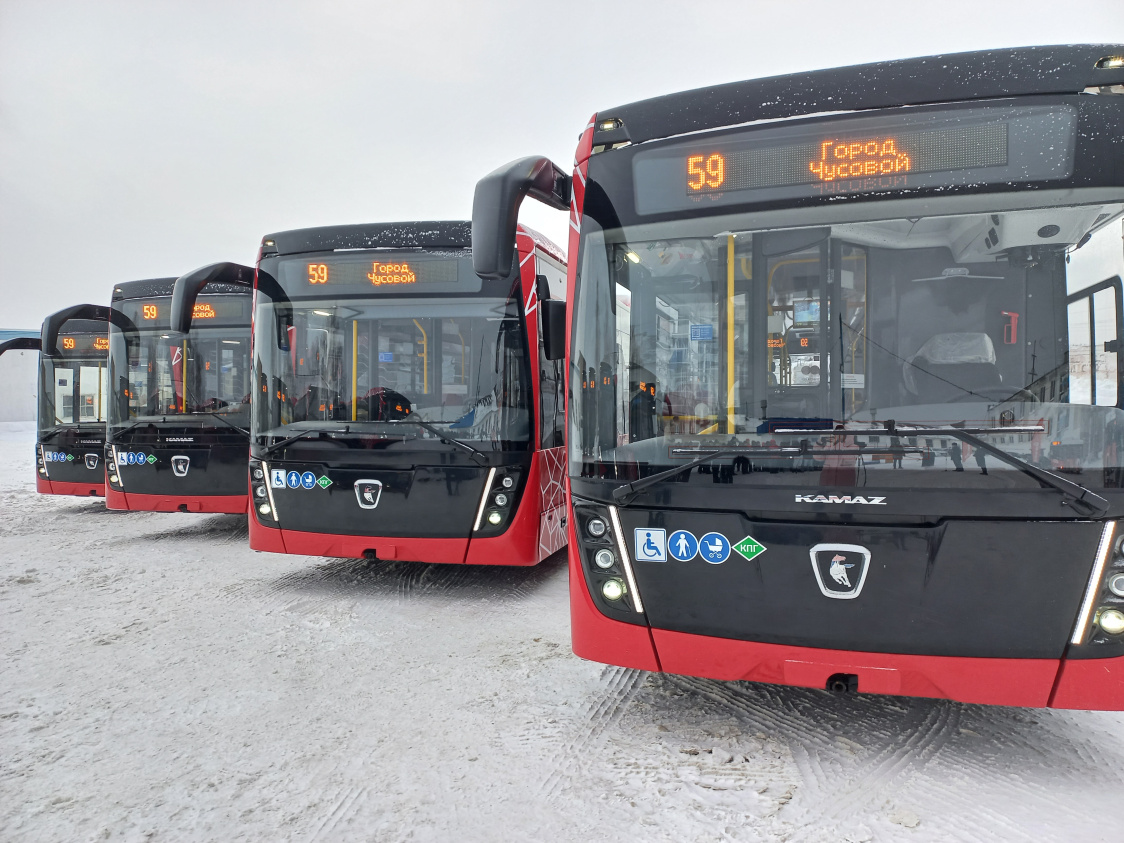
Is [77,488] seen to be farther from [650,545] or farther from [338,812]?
[650,545]

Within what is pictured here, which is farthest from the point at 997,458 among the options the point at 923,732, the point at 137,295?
the point at 137,295

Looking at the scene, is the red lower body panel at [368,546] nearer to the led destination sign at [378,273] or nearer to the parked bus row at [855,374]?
the led destination sign at [378,273]

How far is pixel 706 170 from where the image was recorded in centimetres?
308

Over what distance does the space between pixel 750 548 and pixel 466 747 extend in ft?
4.88

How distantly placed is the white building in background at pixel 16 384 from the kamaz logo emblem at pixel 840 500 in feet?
128

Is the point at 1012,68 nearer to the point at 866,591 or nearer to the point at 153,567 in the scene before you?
the point at 866,591

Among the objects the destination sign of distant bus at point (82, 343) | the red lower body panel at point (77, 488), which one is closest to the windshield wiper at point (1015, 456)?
the red lower body panel at point (77, 488)

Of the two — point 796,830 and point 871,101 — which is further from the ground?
point 871,101

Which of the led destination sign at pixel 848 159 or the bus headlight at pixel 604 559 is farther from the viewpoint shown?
the bus headlight at pixel 604 559

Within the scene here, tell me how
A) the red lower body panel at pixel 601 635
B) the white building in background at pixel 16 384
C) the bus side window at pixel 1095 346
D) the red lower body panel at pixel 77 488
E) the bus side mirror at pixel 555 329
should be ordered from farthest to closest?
the white building in background at pixel 16 384, the red lower body panel at pixel 77 488, the bus side mirror at pixel 555 329, the red lower body panel at pixel 601 635, the bus side window at pixel 1095 346

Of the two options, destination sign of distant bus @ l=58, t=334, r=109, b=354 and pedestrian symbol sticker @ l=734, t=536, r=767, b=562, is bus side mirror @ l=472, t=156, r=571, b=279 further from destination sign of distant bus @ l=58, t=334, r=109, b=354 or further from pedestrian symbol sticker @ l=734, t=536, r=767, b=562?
destination sign of distant bus @ l=58, t=334, r=109, b=354

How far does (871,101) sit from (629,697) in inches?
115

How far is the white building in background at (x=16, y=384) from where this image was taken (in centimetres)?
3322

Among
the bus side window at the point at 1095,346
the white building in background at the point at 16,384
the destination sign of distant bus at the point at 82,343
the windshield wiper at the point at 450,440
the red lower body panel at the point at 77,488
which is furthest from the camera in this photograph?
the white building in background at the point at 16,384
